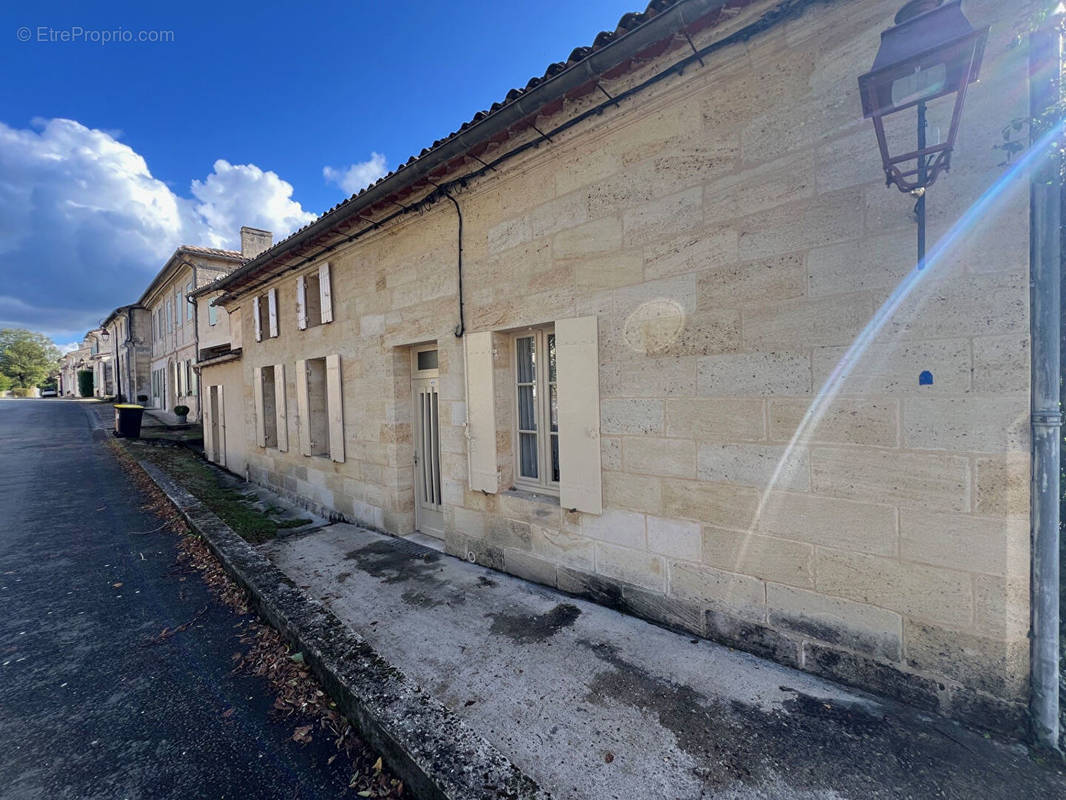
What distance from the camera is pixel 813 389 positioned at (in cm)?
263

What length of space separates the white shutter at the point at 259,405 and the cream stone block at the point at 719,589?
26.5 feet

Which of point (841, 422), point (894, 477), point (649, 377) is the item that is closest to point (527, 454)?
point (649, 377)

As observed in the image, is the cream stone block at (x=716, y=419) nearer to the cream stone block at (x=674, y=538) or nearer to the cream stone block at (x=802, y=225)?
the cream stone block at (x=674, y=538)

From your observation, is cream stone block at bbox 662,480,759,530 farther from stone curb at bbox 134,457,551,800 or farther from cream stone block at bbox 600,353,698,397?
stone curb at bbox 134,457,551,800

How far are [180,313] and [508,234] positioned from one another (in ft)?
75.3

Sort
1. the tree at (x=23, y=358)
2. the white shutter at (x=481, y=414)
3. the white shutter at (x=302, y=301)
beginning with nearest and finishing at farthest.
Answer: the white shutter at (x=481, y=414)
the white shutter at (x=302, y=301)
the tree at (x=23, y=358)

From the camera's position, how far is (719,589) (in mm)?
3021

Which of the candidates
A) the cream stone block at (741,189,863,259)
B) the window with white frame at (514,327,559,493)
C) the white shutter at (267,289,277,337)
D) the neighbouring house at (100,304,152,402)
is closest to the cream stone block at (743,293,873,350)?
the cream stone block at (741,189,863,259)

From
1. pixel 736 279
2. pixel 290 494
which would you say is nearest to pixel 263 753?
pixel 736 279

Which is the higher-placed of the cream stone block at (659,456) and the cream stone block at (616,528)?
the cream stone block at (659,456)

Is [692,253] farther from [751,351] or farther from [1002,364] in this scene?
[1002,364]

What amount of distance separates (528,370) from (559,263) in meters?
1.07

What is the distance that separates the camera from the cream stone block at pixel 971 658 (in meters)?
2.16

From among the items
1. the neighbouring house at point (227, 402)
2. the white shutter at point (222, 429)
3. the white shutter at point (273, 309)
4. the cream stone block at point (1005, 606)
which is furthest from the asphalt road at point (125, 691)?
the white shutter at point (222, 429)
